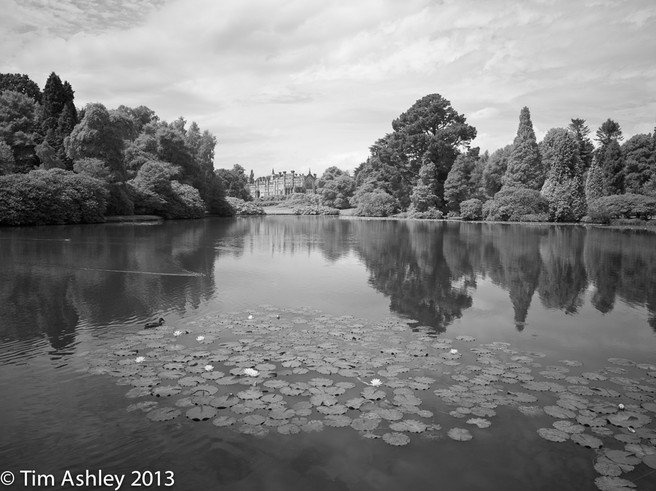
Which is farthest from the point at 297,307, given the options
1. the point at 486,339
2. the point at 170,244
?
the point at 170,244

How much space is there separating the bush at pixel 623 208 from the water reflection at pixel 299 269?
2588cm

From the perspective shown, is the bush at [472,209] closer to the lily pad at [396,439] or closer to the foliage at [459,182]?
the foliage at [459,182]

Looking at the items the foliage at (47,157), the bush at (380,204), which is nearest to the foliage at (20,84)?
the foliage at (47,157)

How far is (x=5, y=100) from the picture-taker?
178ft

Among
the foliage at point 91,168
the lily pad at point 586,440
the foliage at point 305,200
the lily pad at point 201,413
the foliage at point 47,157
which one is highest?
the foliage at point 47,157

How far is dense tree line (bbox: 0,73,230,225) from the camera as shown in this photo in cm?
4219

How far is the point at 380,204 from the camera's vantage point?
79.1 m

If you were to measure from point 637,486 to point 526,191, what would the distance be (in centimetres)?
6137

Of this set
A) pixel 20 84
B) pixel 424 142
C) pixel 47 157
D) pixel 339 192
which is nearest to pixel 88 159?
pixel 47 157

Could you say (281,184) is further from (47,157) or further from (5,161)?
(5,161)

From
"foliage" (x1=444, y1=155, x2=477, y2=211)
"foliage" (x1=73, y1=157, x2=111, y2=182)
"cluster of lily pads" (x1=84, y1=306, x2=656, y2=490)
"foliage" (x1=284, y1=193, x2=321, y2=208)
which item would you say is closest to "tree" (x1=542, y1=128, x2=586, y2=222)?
"foliage" (x1=444, y1=155, x2=477, y2=211)

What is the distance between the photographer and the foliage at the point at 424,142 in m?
71.6

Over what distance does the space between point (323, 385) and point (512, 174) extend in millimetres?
65496

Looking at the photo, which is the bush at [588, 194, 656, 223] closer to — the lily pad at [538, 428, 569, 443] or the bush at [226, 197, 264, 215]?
the lily pad at [538, 428, 569, 443]
